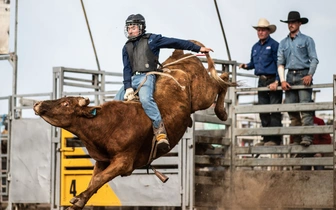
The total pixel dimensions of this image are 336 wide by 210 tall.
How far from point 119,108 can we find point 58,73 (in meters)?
3.71

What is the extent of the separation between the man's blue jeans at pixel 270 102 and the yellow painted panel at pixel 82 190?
8.20ft

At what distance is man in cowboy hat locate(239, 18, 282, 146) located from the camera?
1244 centimetres

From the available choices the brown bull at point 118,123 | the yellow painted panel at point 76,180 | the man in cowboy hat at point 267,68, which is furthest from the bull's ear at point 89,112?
the man in cowboy hat at point 267,68

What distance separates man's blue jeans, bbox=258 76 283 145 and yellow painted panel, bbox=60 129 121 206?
8.30 feet

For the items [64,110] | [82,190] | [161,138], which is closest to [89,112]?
[64,110]

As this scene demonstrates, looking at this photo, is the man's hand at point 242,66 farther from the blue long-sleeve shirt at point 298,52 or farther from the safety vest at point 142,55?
the safety vest at point 142,55

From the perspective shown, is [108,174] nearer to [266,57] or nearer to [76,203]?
[76,203]

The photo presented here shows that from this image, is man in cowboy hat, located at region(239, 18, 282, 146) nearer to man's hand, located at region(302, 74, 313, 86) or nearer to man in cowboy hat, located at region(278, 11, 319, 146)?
man in cowboy hat, located at region(278, 11, 319, 146)

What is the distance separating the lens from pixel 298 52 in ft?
39.3

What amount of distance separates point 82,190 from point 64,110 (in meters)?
3.70

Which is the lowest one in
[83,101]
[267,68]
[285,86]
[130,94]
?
[83,101]

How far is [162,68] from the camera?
1049 cm

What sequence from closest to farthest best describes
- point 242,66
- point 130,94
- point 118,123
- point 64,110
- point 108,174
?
point 64,110 < point 108,174 < point 118,123 < point 130,94 < point 242,66

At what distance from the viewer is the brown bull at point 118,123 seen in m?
9.27
